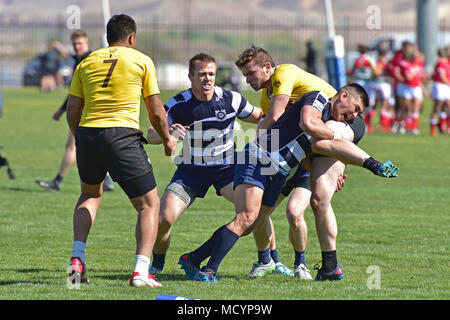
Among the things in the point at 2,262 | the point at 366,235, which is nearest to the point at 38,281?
the point at 2,262

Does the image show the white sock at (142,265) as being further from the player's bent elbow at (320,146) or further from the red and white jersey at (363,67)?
the red and white jersey at (363,67)

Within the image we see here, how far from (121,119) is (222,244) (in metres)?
1.35

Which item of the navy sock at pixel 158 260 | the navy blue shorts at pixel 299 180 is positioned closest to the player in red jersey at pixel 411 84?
the navy blue shorts at pixel 299 180

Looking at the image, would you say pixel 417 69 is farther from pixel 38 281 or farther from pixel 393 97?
pixel 38 281

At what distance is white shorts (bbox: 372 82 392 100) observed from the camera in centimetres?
2508

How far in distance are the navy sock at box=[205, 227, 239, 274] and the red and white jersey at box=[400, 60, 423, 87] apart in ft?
55.9

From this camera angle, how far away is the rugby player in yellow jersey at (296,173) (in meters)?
8.20

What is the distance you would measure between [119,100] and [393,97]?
1982 cm

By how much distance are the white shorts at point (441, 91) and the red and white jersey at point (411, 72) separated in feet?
1.54

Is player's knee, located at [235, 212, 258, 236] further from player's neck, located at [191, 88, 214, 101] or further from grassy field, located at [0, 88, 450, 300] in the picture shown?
player's neck, located at [191, 88, 214, 101]

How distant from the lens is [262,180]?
26.1 feet

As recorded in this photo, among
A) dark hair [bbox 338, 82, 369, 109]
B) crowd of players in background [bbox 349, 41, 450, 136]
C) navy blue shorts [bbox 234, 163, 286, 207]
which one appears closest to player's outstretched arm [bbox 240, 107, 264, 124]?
navy blue shorts [bbox 234, 163, 286, 207]

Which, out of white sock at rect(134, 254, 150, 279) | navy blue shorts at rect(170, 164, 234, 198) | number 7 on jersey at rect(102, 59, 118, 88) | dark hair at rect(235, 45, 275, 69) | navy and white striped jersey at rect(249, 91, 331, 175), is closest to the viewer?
number 7 on jersey at rect(102, 59, 118, 88)

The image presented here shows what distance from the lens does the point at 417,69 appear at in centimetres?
2441
